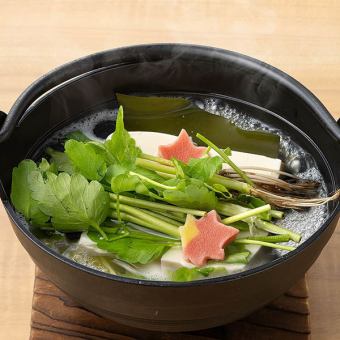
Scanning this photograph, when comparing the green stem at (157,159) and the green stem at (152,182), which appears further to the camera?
the green stem at (157,159)

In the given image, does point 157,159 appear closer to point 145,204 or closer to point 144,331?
point 145,204

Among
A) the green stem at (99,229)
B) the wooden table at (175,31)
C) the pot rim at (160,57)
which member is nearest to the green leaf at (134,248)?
the green stem at (99,229)

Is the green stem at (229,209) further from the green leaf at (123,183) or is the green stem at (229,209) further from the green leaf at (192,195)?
the green leaf at (123,183)

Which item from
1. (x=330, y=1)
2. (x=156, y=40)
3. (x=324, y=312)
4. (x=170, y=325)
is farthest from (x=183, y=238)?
(x=330, y=1)

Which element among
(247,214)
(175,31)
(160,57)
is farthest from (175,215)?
(175,31)

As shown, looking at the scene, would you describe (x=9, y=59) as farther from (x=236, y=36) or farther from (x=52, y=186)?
(x=52, y=186)

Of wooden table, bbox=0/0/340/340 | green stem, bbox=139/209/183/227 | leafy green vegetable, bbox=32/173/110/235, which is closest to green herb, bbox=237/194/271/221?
green stem, bbox=139/209/183/227

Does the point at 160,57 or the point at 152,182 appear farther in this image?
the point at 160,57
